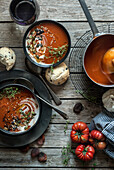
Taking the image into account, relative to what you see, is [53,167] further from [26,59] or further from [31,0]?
[31,0]

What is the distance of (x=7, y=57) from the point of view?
178 centimetres

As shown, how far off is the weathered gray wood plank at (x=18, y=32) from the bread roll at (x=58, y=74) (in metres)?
0.23

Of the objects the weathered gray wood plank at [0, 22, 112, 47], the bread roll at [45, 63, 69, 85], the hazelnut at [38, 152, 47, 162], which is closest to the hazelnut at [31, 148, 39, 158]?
the hazelnut at [38, 152, 47, 162]

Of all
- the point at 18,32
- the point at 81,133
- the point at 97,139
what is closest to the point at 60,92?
the point at 81,133

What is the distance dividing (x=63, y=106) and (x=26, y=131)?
14.4 inches

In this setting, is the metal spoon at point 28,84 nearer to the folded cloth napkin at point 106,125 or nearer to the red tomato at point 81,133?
the red tomato at point 81,133

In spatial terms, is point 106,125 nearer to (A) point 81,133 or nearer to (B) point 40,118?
(A) point 81,133

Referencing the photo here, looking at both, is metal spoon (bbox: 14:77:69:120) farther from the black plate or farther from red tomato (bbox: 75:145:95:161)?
red tomato (bbox: 75:145:95:161)

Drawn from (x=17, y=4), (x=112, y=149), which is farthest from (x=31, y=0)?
(x=112, y=149)

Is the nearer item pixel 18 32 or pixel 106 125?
pixel 106 125

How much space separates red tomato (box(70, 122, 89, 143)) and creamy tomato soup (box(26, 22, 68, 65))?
52 centimetres

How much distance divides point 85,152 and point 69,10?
1120 mm

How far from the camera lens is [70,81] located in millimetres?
1881

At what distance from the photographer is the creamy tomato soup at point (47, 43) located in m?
1.74
